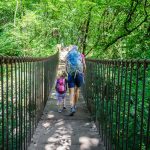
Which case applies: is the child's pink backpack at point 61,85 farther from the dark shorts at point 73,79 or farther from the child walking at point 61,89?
the dark shorts at point 73,79

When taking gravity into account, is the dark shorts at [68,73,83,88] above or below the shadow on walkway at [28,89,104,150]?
above

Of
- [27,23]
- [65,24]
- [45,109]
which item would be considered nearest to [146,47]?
[45,109]

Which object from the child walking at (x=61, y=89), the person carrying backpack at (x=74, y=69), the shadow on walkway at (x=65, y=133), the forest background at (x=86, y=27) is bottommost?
the shadow on walkway at (x=65, y=133)

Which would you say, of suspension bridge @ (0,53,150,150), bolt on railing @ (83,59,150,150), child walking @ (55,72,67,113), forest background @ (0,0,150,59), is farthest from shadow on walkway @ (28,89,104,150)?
forest background @ (0,0,150,59)

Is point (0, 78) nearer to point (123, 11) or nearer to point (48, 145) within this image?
point (48, 145)

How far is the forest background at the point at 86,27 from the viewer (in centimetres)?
1094

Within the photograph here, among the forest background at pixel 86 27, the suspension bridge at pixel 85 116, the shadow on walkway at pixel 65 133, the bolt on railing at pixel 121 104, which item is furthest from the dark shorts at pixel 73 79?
the bolt on railing at pixel 121 104

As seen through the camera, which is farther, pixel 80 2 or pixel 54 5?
pixel 54 5

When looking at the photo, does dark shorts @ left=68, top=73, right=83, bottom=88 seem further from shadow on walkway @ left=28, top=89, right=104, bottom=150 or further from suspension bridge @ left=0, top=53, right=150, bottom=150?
suspension bridge @ left=0, top=53, right=150, bottom=150

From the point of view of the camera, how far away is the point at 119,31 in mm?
12164

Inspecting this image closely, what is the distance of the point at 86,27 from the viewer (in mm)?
18266

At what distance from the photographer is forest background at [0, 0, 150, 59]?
10.9 m

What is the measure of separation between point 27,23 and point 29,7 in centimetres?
826

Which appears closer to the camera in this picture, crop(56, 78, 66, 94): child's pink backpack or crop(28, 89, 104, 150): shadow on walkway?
crop(28, 89, 104, 150): shadow on walkway
